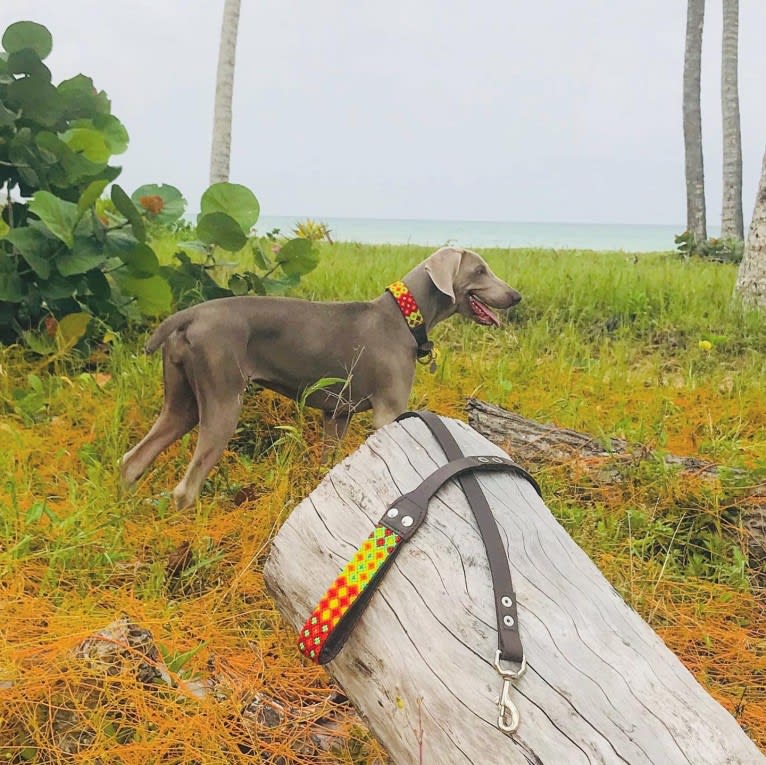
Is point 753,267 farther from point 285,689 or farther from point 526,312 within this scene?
point 285,689

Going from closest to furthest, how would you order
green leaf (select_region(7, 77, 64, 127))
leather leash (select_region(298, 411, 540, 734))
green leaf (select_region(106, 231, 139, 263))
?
leather leash (select_region(298, 411, 540, 734))
green leaf (select_region(106, 231, 139, 263))
green leaf (select_region(7, 77, 64, 127))

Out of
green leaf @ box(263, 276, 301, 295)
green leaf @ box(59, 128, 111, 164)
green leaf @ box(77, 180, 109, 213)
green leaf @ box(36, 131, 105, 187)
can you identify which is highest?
green leaf @ box(59, 128, 111, 164)

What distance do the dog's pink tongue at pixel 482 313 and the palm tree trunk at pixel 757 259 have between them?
142 inches

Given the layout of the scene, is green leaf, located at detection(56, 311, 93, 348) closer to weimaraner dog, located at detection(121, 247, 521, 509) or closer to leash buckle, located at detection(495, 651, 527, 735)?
weimaraner dog, located at detection(121, 247, 521, 509)

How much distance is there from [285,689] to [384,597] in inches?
32.0

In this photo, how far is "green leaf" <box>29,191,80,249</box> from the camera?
4.33 meters

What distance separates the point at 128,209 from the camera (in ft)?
14.4

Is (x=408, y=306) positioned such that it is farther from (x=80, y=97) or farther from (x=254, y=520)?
(x=80, y=97)

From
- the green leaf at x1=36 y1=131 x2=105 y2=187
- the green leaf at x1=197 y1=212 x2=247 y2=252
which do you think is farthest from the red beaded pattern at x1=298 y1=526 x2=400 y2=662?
the green leaf at x1=36 y1=131 x2=105 y2=187

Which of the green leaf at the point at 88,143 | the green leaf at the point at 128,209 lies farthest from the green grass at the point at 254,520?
the green leaf at the point at 88,143

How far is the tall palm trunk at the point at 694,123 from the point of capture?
14375mm

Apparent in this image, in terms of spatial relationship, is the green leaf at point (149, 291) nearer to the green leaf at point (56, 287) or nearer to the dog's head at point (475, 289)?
the green leaf at point (56, 287)

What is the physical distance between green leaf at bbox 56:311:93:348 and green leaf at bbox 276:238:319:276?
1189mm

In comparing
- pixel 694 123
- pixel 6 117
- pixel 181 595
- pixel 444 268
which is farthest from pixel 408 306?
pixel 694 123
